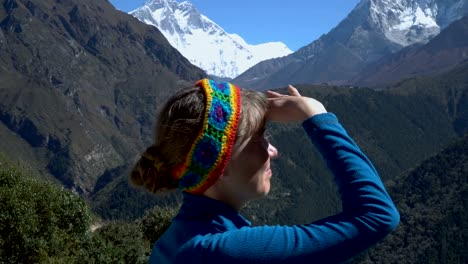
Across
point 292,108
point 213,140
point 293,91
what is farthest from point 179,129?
point 293,91

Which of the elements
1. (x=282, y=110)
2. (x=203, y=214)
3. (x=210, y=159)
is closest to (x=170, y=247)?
(x=203, y=214)

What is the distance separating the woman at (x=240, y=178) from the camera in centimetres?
258

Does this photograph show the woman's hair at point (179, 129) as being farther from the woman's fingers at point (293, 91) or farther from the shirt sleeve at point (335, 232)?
the shirt sleeve at point (335, 232)

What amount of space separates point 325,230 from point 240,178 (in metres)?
0.57

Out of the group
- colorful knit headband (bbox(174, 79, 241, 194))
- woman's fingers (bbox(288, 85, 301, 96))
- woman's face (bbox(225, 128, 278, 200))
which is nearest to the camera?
colorful knit headband (bbox(174, 79, 241, 194))

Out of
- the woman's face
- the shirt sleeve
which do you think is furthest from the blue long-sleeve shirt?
the woman's face

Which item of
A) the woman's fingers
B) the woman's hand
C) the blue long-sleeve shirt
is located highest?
the woman's fingers

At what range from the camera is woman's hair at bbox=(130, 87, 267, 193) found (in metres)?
2.89

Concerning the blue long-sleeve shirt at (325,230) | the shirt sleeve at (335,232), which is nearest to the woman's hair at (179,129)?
the blue long-sleeve shirt at (325,230)

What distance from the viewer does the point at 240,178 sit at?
2969mm

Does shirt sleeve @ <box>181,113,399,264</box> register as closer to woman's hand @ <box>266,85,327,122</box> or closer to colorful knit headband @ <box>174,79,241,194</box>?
woman's hand @ <box>266,85,327,122</box>

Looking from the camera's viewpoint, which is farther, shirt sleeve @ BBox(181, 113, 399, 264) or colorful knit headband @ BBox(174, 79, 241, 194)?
colorful knit headband @ BBox(174, 79, 241, 194)

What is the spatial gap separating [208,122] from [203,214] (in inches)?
18.4

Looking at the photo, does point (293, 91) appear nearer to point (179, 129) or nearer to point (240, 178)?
point (240, 178)
